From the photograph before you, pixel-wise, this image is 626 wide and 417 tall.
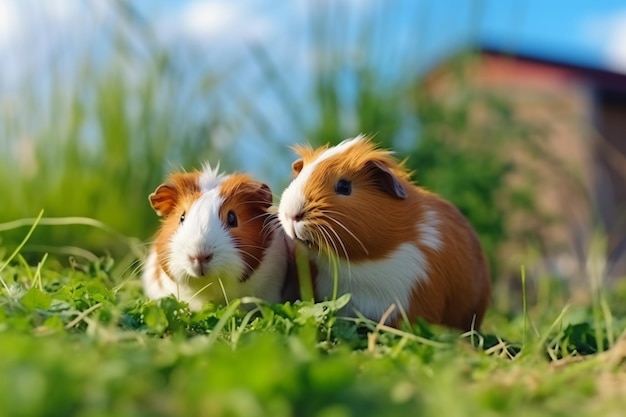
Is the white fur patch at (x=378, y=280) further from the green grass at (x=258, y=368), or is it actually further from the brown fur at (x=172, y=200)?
the brown fur at (x=172, y=200)

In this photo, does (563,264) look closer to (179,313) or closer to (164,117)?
(164,117)

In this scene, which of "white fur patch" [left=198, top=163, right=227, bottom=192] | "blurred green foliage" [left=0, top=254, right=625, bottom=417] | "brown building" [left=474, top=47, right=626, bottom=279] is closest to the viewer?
"blurred green foliage" [left=0, top=254, right=625, bottom=417]

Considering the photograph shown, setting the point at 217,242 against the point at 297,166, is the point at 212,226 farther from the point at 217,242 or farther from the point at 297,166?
the point at 297,166

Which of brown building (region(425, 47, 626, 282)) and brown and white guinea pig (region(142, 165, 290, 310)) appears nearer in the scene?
brown and white guinea pig (region(142, 165, 290, 310))

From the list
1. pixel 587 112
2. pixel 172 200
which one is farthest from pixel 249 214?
pixel 587 112

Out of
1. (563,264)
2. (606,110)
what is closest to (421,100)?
(563,264)

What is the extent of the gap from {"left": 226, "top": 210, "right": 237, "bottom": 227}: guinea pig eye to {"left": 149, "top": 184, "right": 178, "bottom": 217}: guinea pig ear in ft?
0.98

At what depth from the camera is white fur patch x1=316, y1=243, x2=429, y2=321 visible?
2.48 meters

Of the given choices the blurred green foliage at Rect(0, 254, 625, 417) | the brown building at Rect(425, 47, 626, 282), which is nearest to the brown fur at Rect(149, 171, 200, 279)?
the blurred green foliage at Rect(0, 254, 625, 417)

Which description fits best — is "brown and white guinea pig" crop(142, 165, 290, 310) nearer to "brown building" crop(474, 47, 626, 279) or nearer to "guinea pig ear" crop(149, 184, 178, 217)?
"guinea pig ear" crop(149, 184, 178, 217)

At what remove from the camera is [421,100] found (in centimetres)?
620

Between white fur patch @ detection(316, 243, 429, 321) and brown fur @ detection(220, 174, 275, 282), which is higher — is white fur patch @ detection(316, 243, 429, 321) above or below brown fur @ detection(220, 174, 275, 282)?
below

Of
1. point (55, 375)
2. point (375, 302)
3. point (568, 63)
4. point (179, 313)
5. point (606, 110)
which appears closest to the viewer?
point (55, 375)

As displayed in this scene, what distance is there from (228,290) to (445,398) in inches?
56.3
